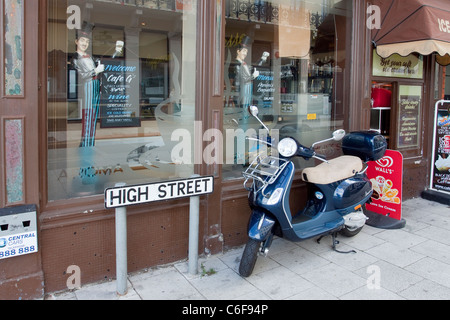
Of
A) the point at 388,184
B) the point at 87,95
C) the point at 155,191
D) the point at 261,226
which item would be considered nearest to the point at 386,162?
the point at 388,184

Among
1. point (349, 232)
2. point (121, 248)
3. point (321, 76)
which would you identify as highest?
point (321, 76)

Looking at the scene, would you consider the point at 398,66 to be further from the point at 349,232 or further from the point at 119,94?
the point at 119,94

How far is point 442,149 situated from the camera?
19.6 ft

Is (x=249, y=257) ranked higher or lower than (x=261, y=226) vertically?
lower

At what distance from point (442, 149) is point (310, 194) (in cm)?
298

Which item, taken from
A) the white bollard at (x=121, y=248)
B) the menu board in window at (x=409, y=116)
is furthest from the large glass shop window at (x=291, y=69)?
the white bollard at (x=121, y=248)

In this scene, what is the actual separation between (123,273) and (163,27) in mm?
2583

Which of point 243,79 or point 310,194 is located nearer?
point 310,194

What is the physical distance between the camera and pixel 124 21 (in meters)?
4.19

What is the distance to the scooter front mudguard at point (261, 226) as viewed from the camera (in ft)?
11.1

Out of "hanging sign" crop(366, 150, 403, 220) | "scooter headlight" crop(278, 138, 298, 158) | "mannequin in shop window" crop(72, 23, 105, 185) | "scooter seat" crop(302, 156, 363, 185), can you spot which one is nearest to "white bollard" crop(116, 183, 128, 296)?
"mannequin in shop window" crop(72, 23, 105, 185)

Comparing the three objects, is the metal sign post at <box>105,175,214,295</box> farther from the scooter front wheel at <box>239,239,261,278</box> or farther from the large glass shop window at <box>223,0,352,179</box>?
the large glass shop window at <box>223,0,352,179</box>

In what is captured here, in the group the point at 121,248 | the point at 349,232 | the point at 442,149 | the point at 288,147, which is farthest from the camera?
the point at 442,149

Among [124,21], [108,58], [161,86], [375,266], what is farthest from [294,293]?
[124,21]
